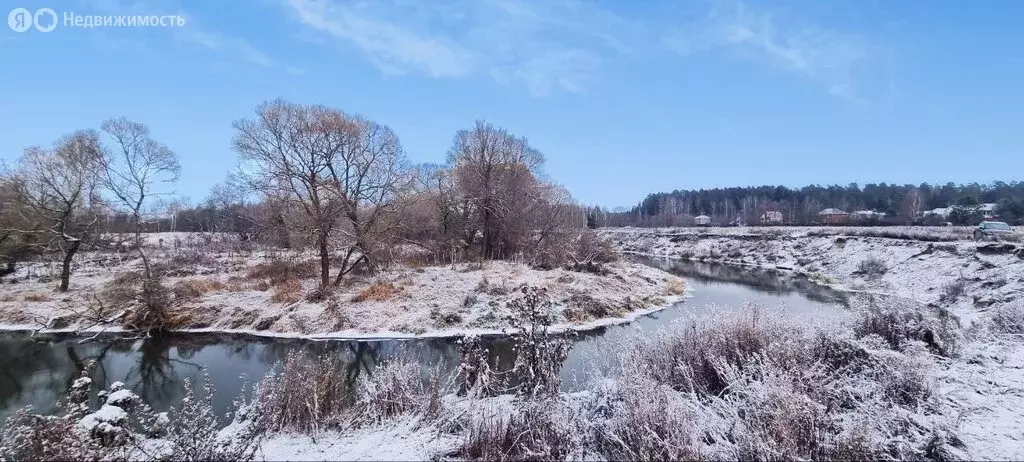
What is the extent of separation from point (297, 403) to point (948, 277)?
29501mm

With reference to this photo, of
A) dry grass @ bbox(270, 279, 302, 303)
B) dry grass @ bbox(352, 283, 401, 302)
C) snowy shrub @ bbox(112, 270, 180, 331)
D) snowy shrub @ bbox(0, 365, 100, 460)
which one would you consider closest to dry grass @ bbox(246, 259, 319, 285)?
dry grass @ bbox(270, 279, 302, 303)

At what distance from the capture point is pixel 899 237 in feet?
106

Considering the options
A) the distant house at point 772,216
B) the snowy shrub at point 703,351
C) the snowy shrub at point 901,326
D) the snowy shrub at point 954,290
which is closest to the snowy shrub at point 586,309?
the snowy shrub at point 703,351

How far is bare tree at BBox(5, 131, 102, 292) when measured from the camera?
19.2 m

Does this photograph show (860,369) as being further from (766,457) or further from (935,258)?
(935,258)

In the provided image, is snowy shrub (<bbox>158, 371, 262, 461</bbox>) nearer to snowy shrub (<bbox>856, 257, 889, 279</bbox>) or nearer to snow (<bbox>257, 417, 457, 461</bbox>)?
snow (<bbox>257, 417, 457, 461</bbox>)

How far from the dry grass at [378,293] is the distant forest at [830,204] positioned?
3511cm

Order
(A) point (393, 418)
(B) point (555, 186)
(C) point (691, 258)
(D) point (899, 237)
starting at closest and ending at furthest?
(A) point (393, 418), (D) point (899, 237), (B) point (555, 186), (C) point (691, 258)

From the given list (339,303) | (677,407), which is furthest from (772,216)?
(677,407)

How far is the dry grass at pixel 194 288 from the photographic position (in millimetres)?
16859

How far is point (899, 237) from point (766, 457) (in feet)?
124

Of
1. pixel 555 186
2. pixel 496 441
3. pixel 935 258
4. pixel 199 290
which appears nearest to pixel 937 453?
pixel 496 441

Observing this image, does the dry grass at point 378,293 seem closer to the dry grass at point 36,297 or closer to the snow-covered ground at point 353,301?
the snow-covered ground at point 353,301

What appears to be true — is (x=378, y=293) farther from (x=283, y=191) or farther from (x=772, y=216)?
(x=772, y=216)
